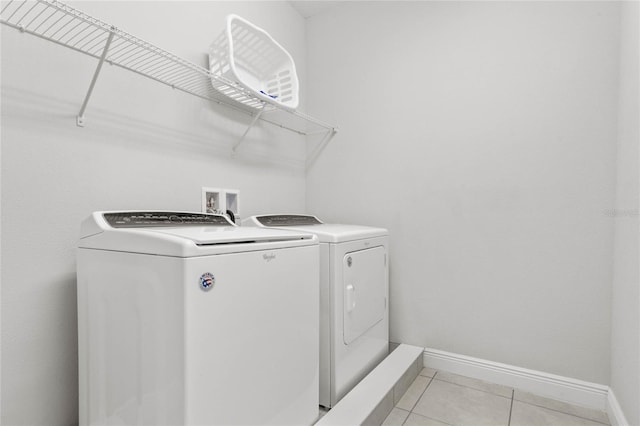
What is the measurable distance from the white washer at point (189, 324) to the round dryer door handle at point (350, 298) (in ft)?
1.22

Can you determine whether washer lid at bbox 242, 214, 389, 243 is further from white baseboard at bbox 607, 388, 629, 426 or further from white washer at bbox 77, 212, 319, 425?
white baseboard at bbox 607, 388, 629, 426

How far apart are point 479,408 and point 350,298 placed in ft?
3.00

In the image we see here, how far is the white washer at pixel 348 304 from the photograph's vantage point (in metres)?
1.64

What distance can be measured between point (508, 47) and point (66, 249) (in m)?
2.51

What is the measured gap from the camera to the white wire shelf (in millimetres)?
1155

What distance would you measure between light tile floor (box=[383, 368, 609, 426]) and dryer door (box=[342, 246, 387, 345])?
17.9 inches

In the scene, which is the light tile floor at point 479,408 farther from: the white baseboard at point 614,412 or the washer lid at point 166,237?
the washer lid at point 166,237

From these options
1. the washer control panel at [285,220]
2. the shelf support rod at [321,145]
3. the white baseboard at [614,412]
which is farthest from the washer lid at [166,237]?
the white baseboard at [614,412]

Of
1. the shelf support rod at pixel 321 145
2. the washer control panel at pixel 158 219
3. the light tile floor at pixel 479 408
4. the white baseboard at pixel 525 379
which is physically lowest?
the light tile floor at pixel 479 408

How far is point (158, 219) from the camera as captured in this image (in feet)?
4.58

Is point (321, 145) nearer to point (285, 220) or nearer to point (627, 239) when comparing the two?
point (285, 220)

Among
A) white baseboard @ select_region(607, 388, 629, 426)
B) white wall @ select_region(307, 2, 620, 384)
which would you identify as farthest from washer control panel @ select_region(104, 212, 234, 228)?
white baseboard @ select_region(607, 388, 629, 426)

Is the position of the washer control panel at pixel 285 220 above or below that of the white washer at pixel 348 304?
above

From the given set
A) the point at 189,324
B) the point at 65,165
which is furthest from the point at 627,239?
the point at 65,165
